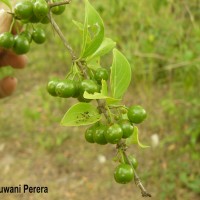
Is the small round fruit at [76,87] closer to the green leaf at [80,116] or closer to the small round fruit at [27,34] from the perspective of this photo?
the green leaf at [80,116]

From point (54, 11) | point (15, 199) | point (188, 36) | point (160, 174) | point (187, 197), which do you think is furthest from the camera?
point (188, 36)

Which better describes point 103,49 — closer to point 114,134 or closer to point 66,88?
point 66,88

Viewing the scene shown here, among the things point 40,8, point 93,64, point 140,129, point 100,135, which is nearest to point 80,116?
point 100,135

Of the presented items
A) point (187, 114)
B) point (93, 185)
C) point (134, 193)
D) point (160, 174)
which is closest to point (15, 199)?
point (93, 185)

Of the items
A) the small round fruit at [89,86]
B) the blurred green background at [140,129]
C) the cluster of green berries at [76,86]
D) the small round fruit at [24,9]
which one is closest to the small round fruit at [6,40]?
the small round fruit at [24,9]

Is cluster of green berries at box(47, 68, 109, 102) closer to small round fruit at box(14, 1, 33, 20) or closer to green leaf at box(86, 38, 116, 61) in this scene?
green leaf at box(86, 38, 116, 61)

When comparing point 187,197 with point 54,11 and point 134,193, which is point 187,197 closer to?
point 134,193

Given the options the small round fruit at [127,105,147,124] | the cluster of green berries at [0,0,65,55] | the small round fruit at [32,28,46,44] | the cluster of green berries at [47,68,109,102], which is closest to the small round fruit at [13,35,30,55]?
the cluster of green berries at [0,0,65,55]
